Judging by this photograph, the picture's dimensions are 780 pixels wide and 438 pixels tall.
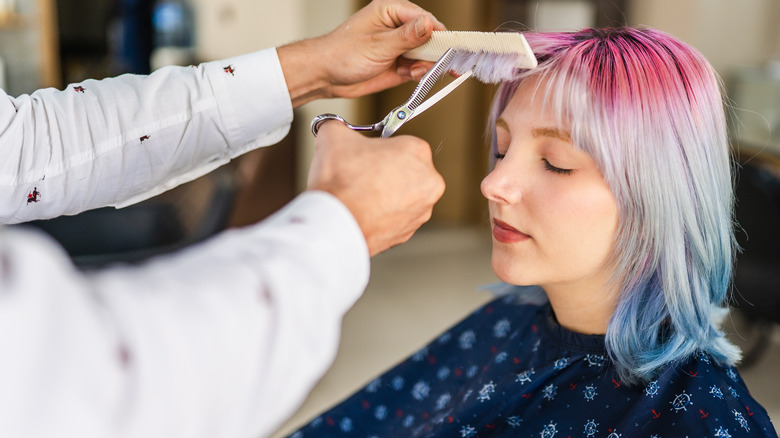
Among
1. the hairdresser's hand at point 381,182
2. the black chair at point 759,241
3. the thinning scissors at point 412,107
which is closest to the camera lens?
the hairdresser's hand at point 381,182

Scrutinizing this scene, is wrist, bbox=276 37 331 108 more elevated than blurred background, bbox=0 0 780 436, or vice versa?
wrist, bbox=276 37 331 108

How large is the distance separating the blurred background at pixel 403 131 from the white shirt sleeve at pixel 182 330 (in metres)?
1.54

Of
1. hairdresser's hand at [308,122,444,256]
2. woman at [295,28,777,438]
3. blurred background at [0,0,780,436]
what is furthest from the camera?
blurred background at [0,0,780,436]

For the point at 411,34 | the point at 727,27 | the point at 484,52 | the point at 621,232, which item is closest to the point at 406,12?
the point at 411,34

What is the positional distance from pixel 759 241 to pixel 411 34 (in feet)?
7.28

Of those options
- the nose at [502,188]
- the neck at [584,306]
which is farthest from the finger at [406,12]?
the neck at [584,306]

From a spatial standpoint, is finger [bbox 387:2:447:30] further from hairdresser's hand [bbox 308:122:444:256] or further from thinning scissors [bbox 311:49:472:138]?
hairdresser's hand [bbox 308:122:444:256]

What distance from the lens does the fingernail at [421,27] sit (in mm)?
986

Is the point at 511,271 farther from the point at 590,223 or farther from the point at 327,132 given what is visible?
the point at 327,132

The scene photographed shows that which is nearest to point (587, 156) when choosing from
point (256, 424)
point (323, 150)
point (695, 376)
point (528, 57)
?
point (528, 57)

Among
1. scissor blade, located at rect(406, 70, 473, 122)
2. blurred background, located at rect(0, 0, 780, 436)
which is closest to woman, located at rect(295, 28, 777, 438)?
scissor blade, located at rect(406, 70, 473, 122)

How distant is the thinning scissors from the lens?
852mm

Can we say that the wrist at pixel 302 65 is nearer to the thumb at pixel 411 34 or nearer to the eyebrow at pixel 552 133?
the thumb at pixel 411 34

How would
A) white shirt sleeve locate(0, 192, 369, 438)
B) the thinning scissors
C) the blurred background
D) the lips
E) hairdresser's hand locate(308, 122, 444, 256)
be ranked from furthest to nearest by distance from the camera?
the blurred background < the lips < the thinning scissors < hairdresser's hand locate(308, 122, 444, 256) < white shirt sleeve locate(0, 192, 369, 438)
